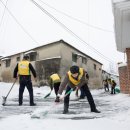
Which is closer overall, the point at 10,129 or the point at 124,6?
the point at 10,129

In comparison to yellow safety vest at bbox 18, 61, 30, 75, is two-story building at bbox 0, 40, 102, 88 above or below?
above

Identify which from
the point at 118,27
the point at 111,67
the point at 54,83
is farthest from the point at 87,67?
the point at 111,67

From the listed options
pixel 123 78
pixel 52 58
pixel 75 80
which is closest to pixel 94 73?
pixel 52 58

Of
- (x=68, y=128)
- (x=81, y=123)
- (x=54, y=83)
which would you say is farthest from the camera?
(x=54, y=83)

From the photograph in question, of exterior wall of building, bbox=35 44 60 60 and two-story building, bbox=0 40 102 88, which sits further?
exterior wall of building, bbox=35 44 60 60

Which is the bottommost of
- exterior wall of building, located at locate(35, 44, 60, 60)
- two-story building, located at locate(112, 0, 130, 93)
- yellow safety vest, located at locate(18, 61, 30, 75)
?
yellow safety vest, located at locate(18, 61, 30, 75)

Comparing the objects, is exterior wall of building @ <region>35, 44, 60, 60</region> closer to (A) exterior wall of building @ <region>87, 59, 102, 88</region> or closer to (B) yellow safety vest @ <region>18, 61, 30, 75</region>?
(A) exterior wall of building @ <region>87, 59, 102, 88</region>

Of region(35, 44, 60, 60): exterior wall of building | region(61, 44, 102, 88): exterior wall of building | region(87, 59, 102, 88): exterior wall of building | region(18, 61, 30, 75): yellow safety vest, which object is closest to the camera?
region(18, 61, 30, 75): yellow safety vest

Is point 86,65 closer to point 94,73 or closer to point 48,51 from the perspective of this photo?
point 94,73

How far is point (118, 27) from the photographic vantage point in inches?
322

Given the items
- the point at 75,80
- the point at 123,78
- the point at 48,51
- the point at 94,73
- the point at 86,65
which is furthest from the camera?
the point at 94,73

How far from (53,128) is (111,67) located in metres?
94.3

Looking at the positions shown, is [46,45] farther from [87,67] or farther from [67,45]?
[87,67]

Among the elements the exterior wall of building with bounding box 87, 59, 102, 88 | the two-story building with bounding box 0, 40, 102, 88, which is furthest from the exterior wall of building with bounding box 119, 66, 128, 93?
the exterior wall of building with bounding box 87, 59, 102, 88
